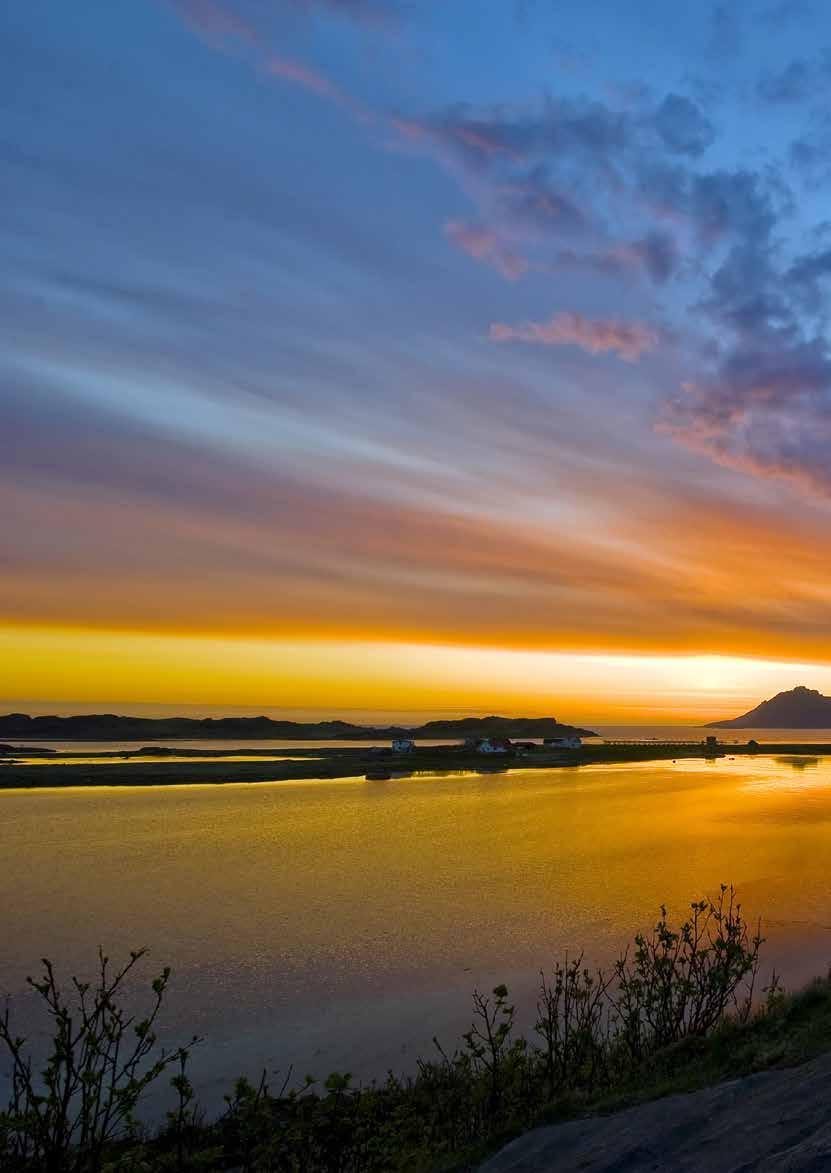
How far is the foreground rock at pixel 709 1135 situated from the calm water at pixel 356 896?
5.84m

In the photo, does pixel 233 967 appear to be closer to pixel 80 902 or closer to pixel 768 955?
pixel 80 902

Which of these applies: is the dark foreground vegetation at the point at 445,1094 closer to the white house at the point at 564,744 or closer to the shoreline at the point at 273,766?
the shoreline at the point at 273,766

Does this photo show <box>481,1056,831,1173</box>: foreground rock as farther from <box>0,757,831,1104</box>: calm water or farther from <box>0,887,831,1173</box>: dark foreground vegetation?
<box>0,757,831,1104</box>: calm water

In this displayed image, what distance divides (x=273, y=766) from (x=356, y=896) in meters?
65.0

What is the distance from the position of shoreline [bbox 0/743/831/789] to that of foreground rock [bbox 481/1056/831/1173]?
64.7m

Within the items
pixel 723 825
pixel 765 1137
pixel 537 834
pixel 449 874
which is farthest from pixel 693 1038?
pixel 723 825

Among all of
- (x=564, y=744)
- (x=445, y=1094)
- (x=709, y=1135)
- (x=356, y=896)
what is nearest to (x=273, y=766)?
(x=356, y=896)

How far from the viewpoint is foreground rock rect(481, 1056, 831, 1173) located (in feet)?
24.8

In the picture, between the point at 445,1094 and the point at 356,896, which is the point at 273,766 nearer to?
the point at 356,896

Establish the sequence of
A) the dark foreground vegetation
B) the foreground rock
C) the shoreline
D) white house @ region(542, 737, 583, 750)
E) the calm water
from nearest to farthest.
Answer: the foreground rock
the dark foreground vegetation
the calm water
the shoreline
white house @ region(542, 737, 583, 750)

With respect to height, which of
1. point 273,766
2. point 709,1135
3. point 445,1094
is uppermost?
point 709,1135

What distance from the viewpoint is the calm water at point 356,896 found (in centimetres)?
1745

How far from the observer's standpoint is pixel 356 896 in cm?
2792

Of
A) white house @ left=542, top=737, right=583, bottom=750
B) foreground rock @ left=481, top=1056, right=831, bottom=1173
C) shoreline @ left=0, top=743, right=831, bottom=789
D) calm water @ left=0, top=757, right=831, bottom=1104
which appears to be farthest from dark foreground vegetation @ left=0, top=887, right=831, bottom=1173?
white house @ left=542, top=737, right=583, bottom=750
